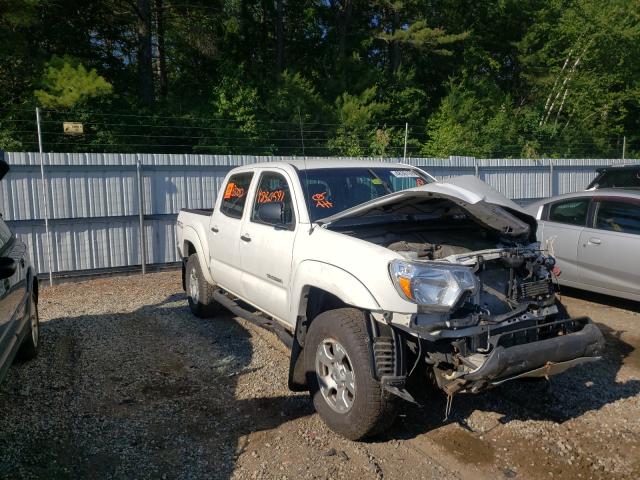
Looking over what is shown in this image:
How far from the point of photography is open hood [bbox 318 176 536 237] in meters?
3.92

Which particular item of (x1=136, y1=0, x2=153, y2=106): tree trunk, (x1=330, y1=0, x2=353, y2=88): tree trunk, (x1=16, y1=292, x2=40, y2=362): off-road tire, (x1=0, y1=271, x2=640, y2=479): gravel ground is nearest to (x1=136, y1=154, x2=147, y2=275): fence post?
(x1=0, y1=271, x2=640, y2=479): gravel ground

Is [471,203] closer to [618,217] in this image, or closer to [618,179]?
[618,217]

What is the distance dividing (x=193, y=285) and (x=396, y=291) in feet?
14.2

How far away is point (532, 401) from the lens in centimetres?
463

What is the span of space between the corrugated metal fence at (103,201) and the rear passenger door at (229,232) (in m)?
3.12

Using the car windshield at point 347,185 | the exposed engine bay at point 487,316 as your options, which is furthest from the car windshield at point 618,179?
the exposed engine bay at point 487,316

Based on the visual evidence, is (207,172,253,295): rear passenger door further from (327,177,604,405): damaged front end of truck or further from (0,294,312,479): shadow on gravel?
(327,177,604,405): damaged front end of truck

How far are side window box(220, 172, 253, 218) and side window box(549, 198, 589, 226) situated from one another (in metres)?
4.55

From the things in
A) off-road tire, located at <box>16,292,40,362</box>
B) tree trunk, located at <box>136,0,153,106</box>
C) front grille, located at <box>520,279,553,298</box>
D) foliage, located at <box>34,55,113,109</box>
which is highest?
tree trunk, located at <box>136,0,153,106</box>

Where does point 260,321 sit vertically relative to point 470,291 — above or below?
below

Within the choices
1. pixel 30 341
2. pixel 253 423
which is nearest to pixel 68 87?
pixel 30 341

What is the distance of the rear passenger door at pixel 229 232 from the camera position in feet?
19.0

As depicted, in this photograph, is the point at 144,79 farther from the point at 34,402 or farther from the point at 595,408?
the point at 595,408

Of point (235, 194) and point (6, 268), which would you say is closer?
point (6, 268)
